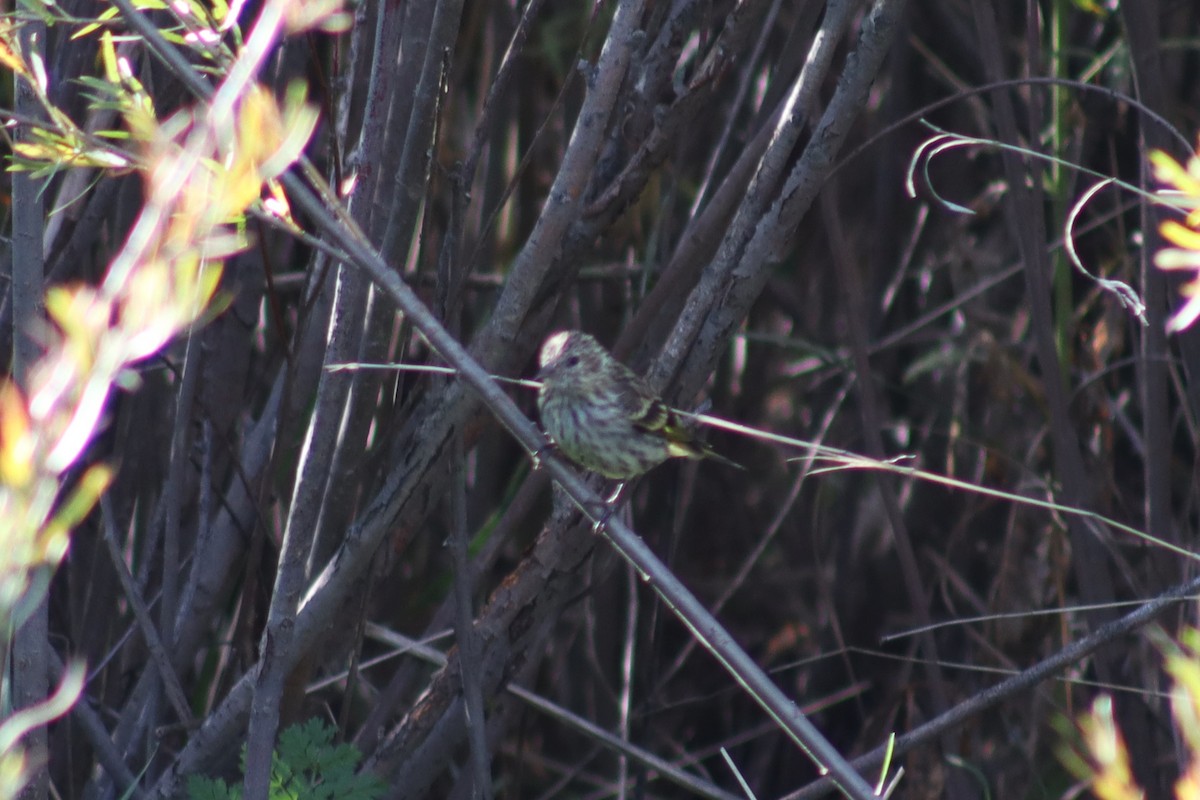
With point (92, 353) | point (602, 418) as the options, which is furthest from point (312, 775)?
point (92, 353)

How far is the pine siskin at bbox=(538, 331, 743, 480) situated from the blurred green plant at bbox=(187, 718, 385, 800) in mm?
1038

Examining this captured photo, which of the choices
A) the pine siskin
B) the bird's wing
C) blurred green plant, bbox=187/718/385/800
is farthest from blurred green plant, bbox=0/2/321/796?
the pine siskin

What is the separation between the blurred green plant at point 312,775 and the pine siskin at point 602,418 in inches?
40.9

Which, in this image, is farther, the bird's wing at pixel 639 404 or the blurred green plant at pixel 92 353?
the bird's wing at pixel 639 404

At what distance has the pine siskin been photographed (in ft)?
11.0

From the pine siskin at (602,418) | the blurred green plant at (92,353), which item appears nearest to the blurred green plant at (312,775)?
the pine siskin at (602,418)

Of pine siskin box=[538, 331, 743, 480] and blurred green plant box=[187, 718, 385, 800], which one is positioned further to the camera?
pine siskin box=[538, 331, 743, 480]

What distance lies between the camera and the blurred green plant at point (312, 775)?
8.58 ft

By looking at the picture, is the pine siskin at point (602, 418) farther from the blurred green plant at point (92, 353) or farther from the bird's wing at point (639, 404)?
the blurred green plant at point (92, 353)

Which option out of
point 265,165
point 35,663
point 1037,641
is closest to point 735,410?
point 1037,641

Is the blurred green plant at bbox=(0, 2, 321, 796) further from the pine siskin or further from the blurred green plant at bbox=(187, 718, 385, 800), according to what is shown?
the pine siskin

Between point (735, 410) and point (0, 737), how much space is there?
4.19 metres

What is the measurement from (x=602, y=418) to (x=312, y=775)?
4.00ft

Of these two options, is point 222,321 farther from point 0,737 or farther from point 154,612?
point 0,737
